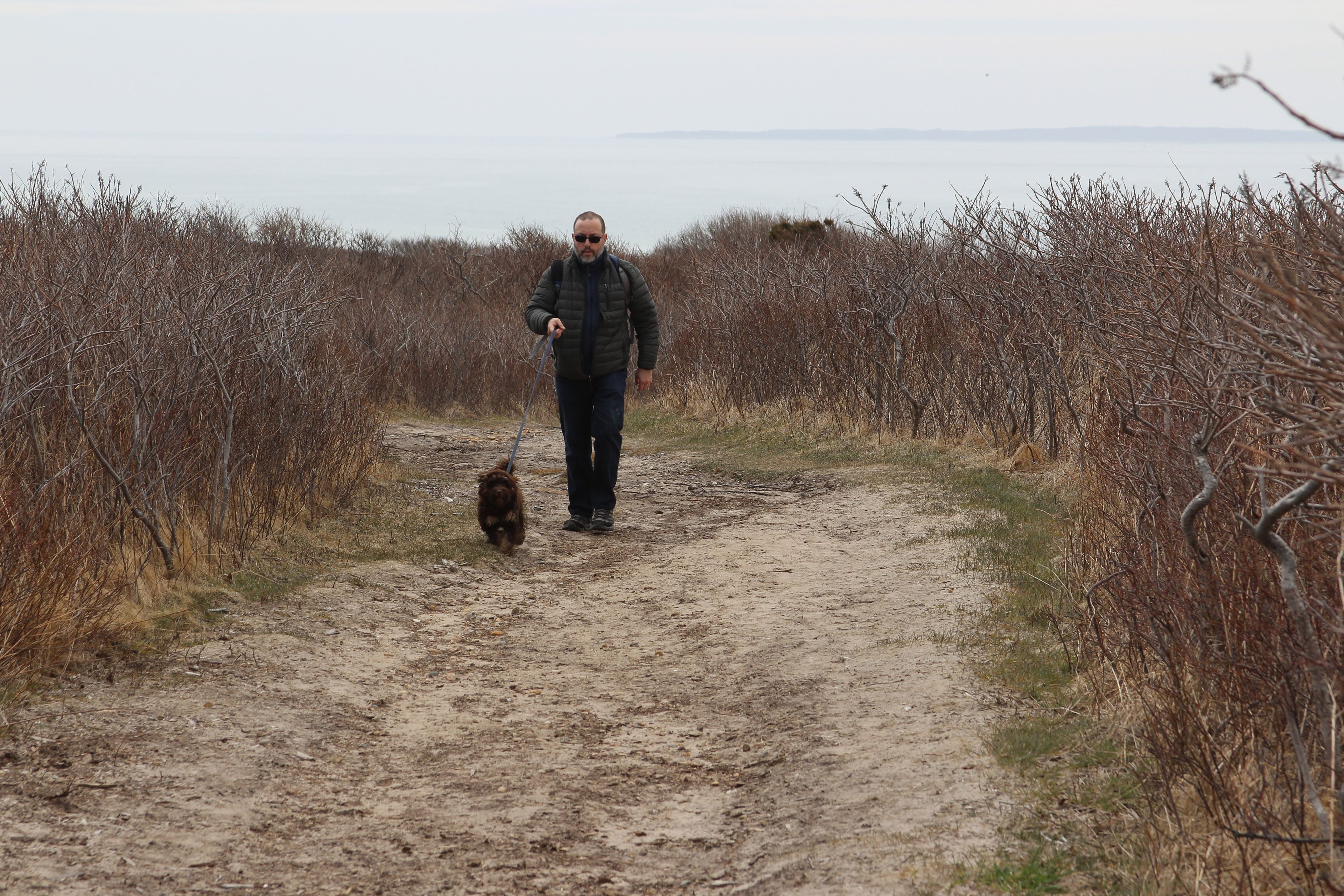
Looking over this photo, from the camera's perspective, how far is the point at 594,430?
7082mm

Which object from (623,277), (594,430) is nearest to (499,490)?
(594,430)

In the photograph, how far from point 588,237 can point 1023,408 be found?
493cm

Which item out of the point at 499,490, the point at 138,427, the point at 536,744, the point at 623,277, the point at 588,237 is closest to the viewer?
the point at 536,744

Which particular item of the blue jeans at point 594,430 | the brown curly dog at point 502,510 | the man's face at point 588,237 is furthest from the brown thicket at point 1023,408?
the man's face at point 588,237

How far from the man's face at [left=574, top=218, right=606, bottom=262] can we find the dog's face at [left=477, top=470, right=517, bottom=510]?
56.2 inches

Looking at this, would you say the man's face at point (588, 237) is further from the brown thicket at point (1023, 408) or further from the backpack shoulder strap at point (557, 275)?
the brown thicket at point (1023, 408)

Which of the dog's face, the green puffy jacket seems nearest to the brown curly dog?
the dog's face

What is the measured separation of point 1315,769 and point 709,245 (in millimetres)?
25950

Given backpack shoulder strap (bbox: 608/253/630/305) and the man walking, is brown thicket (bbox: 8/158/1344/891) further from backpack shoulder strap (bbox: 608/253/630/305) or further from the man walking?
backpack shoulder strap (bbox: 608/253/630/305)

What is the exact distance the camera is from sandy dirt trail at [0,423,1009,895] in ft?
9.86

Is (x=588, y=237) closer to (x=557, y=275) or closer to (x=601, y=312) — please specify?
(x=557, y=275)

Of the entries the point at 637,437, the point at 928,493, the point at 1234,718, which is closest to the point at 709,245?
the point at 637,437

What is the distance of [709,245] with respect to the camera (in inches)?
1105

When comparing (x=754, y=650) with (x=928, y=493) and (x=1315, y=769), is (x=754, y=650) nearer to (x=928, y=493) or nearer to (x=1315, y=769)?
(x=1315, y=769)
